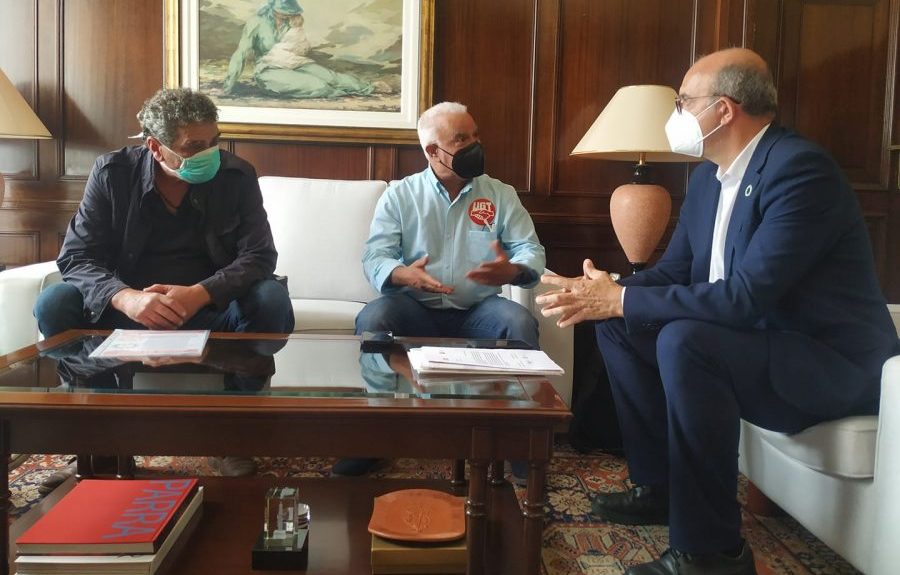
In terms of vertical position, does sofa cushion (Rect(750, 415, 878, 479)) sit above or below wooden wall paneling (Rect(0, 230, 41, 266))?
below

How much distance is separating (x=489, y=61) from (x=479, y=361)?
6.39 ft

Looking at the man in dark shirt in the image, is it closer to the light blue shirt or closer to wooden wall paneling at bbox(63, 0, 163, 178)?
the light blue shirt

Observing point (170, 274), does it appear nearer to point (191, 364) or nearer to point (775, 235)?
point (191, 364)

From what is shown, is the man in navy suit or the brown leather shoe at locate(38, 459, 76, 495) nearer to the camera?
the man in navy suit

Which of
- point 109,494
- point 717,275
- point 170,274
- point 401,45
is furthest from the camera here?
point 401,45

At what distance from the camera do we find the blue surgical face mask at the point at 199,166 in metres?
2.02

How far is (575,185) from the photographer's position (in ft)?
10.4

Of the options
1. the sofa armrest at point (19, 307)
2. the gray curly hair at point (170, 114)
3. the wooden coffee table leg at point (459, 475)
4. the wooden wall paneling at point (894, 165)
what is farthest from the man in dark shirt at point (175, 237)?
the wooden wall paneling at point (894, 165)

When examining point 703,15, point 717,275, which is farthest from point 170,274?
point 703,15

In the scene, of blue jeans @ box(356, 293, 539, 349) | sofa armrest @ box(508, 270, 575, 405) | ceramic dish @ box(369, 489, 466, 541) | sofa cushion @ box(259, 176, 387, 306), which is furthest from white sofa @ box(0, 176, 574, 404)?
ceramic dish @ box(369, 489, 466, 541)

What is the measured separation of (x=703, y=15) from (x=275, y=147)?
1.86 metres

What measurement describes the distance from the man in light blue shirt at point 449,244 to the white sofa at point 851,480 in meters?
0.77

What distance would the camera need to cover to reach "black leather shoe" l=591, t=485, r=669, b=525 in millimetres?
1748

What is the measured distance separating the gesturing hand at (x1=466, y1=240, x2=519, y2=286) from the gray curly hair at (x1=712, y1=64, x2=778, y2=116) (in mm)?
724
